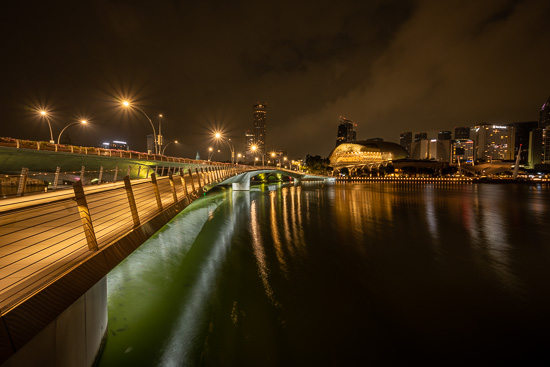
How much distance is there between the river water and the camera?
22.9 feet

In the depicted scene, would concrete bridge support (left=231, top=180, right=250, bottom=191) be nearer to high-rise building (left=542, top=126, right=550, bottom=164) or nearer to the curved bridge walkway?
the curved bridge walkway

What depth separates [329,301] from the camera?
9750 mm

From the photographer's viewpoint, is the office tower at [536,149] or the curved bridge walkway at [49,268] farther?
the office tower at [536,149]

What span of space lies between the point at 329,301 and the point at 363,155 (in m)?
146

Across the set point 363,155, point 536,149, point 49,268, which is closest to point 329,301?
point 49,268

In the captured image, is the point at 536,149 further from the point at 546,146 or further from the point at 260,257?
the point at 260,257

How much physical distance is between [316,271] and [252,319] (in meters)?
5.08

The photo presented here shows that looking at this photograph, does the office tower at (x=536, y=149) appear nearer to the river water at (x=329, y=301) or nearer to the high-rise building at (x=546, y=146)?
the high-rise building at (x=546, y=146)

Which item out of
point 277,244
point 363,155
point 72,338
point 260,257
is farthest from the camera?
point 363,155

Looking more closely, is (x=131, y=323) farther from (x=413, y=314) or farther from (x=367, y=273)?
(x=367, y=273)

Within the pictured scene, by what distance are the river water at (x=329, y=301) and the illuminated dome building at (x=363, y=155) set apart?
427 ft

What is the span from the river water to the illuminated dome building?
130072 mm

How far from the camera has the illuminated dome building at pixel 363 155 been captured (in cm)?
14500

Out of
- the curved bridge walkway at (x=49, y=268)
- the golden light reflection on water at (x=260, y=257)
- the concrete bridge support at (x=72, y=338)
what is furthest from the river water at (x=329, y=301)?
the curved bridge walkway at (x=49, y=268)
